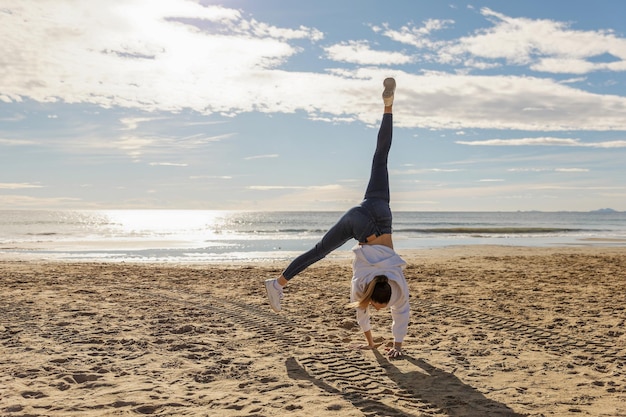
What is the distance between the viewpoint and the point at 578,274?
1387 cm

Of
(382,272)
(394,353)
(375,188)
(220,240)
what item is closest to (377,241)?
(382,272)

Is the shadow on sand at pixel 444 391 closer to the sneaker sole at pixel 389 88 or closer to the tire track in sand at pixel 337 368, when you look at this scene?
the tire track in sand at pixel 337 368

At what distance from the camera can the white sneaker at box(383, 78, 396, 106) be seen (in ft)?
18.8

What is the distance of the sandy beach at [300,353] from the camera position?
4.53 metres

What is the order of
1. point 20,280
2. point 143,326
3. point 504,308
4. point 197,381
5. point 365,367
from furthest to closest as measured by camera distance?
1. point 20,280
2. point 504,308
3. point 143,326
4. point 365,367
5. point 197,381

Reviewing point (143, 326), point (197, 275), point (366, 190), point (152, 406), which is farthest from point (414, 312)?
point (197, 275)

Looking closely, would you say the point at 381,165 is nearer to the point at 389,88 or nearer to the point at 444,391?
the point at 389,88

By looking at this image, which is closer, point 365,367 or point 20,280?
point 365,367

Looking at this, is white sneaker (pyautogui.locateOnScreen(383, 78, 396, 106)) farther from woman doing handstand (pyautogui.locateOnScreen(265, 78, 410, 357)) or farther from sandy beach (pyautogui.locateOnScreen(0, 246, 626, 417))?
sandy beach (pyautogui.locateOnScreen(0, 246, 626, 417))

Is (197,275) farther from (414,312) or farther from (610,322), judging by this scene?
(610,322)

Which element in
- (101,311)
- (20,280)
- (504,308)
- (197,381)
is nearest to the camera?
(197,381)

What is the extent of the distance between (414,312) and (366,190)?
12.5ft

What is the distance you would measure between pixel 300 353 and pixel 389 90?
3.42 metres

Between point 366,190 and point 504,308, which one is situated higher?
point 366,190
